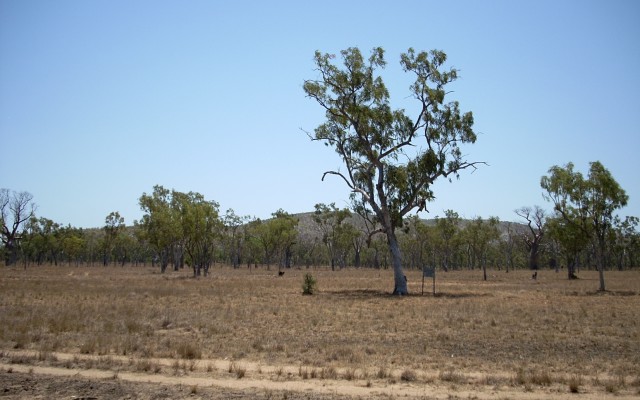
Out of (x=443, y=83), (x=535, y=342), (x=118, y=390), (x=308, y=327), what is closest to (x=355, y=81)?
(x=443, y=83)

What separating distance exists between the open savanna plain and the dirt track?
0.04 meters

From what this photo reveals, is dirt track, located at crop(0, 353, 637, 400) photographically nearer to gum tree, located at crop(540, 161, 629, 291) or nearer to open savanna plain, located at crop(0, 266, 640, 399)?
open savanna plain, located at crop(0, 266, 640, 399)

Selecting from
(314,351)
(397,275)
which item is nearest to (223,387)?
(314,351)

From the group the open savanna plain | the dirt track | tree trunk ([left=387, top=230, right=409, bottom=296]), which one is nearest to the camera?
the dirt track

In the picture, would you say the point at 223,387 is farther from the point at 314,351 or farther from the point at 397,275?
the point at 397,275

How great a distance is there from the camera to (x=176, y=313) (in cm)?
2092

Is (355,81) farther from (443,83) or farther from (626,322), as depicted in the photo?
(626,322)

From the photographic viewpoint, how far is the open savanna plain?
388 inches

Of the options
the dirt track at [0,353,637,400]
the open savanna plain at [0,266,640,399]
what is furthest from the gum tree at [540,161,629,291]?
the dirt track at [0,353,637,400]

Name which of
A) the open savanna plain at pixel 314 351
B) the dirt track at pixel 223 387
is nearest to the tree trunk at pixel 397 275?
the open savanna plain at pixel 314 351

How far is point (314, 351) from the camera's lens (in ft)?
44.8

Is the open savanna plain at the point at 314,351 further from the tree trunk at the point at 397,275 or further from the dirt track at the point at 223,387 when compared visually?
the tree trunk at the point at 397,275

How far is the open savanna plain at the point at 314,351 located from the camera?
985 cm

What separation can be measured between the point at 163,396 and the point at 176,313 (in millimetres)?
12006
